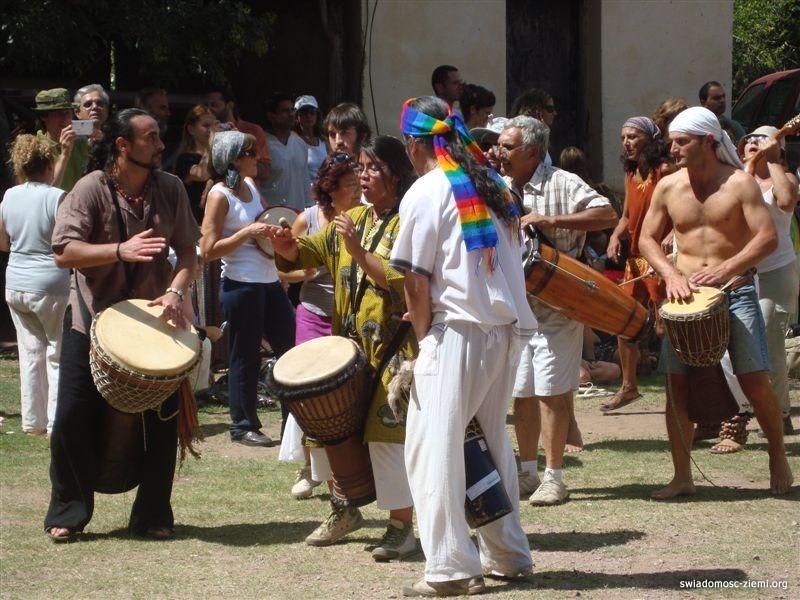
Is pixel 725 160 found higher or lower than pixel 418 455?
higher

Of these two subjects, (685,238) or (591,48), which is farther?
(591,48)

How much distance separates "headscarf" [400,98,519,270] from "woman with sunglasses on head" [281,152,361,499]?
1.57m

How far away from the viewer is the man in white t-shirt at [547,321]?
720cm

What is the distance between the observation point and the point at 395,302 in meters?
6.01

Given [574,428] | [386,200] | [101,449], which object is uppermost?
[386,200]

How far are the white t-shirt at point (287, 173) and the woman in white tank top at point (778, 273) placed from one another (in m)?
4.39

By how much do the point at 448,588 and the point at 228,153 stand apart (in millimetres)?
4204

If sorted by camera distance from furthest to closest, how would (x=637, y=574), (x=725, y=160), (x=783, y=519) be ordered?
(x=725, y=160) < (x=783, y=519) < (x=637, y=574)

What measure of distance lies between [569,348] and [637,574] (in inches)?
76.0

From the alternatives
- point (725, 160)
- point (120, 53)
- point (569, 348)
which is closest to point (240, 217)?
point (569, 348)

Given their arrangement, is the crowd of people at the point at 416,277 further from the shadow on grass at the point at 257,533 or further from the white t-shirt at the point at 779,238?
the shadow on grass at the point at 257,533

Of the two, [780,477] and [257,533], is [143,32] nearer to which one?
[257,533]

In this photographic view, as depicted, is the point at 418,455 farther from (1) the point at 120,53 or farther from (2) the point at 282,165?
(1) the point at 120,53

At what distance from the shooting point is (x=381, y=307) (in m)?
6.06
